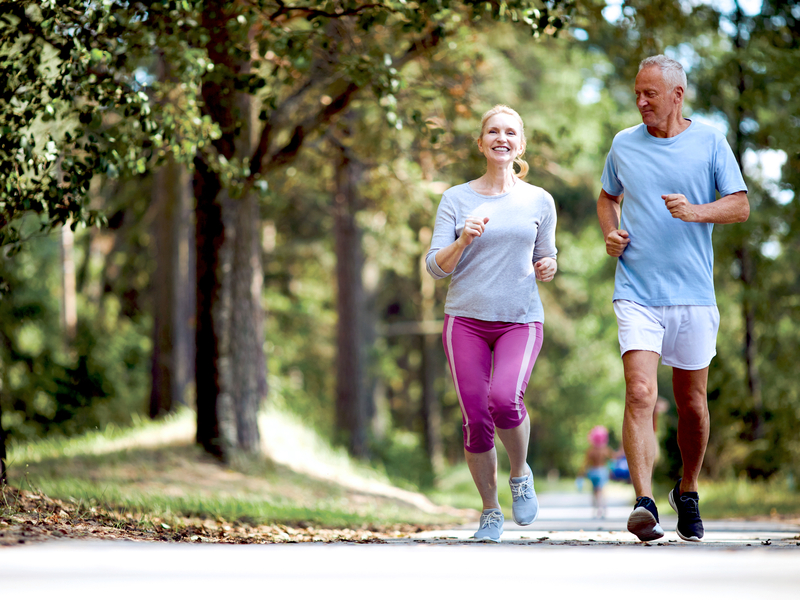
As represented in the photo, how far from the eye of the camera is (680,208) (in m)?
5.07

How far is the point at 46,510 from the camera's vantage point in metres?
5.91

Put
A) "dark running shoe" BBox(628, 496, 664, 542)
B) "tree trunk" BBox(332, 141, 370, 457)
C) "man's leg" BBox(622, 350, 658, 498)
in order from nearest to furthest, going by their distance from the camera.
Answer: "dark running shoe" BBox(628, 496, 664, 542), "man's leg" BBox(622, 350, 658, 498), "tree trunk" BBox(332, 141, 370, 457)

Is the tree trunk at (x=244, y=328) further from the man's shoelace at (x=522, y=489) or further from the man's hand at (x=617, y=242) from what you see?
the man's hand at (x=617, y=242)

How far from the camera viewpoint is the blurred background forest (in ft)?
24.1

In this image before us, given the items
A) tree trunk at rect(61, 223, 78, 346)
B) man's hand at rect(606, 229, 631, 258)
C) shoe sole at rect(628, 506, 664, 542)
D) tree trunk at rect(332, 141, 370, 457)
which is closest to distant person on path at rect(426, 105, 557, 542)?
man's hand at rect(606, 229, 631, 258)

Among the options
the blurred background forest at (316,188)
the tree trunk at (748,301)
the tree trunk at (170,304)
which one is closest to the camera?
the blurred background forest at (316,188)

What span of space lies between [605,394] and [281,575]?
131 ft

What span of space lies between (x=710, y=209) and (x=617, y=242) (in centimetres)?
52

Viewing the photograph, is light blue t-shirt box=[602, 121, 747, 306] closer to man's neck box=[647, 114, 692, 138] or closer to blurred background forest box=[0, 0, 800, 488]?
man's neck box=[647, 114, 692, 138]

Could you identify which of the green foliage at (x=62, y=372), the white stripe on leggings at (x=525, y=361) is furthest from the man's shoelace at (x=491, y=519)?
the green foliage at (x=62, y=372)

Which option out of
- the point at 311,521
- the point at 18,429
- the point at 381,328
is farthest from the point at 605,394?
the point at 311,521

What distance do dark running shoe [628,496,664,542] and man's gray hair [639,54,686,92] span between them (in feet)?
7.45

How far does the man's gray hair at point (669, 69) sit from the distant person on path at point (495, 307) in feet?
2.62

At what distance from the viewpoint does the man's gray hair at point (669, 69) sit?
17.6ft
